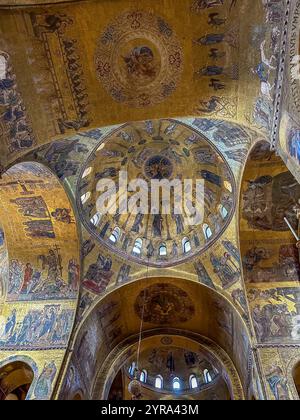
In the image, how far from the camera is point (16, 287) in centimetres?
1368

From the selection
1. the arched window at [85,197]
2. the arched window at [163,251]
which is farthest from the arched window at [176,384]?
the arched window at [85,197]

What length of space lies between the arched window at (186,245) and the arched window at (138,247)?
6.98ft

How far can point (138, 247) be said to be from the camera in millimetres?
15711

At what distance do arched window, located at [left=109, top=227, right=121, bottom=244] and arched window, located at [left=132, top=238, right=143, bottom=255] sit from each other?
37.8 inches

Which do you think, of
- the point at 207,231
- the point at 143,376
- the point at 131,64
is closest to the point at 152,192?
the point at 207,231

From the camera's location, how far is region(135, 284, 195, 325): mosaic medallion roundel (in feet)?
49.7

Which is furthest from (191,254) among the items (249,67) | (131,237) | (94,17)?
(94,17)

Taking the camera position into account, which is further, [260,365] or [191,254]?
[191,254]

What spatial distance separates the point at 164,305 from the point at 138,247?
3.19 m

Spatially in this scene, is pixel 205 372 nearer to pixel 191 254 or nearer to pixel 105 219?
pixel 191 254

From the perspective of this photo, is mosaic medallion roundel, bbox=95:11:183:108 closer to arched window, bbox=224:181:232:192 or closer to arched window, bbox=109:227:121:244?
arched window, bbox=224:181:232:192

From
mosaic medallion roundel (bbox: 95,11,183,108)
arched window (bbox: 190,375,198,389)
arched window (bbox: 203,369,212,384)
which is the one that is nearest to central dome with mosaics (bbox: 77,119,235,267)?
mosaic medallion roundel (bbox: 95,11,183,108)

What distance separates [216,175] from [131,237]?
17.1ft

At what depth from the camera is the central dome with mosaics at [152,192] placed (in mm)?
13797
